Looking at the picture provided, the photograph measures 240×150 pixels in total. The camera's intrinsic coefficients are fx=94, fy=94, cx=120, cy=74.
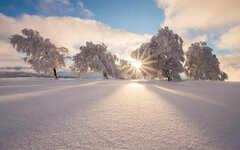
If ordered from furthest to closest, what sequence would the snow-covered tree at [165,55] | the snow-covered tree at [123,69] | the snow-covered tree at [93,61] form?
the snow-covered tree at [123,69], the snow-covered tree at [93,61], the snow-covered tree at [165,55]

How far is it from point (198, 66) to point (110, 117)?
2169 centimetres

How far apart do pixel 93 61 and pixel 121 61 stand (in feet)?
16.6

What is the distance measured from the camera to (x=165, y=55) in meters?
8.94

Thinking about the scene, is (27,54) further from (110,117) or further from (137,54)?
(110,117)

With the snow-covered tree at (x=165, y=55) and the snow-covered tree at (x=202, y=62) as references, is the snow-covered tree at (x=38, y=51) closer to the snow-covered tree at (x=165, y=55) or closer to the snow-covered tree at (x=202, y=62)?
the snow-covered tree at (x=165, y=55)

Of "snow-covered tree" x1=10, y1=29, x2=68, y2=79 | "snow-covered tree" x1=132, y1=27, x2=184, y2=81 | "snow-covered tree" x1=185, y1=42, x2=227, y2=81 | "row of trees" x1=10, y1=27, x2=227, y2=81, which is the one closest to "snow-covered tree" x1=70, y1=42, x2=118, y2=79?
"row of trees" x1=10, y1=27, x2=227, y2=81

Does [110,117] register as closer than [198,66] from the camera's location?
Yes

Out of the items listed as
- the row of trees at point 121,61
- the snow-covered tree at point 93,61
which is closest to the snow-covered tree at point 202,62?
the row of trees at point 121,61

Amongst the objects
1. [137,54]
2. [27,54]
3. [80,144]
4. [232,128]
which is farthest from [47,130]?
[27,54]

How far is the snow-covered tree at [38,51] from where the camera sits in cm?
1042

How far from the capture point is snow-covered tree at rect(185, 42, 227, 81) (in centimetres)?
1627

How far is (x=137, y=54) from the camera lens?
11.0m

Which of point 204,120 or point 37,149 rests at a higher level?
point 204,120

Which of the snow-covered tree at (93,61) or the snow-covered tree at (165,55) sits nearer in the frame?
the snow-covered tree at (165,55)
